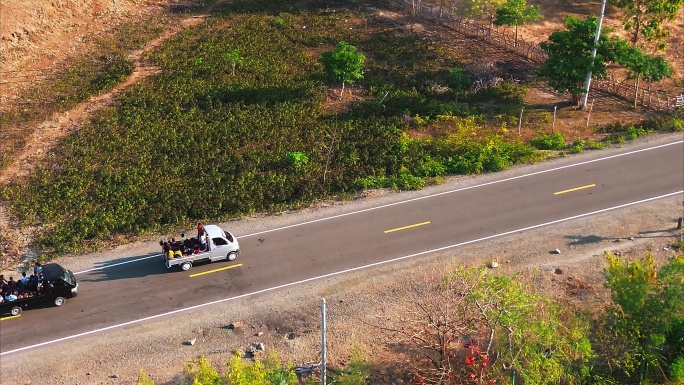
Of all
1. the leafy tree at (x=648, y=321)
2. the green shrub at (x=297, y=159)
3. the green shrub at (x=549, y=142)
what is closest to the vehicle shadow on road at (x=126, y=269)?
the green shrub at (x=297, y=159)

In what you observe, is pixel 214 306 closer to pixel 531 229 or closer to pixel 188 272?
pixel 188 272

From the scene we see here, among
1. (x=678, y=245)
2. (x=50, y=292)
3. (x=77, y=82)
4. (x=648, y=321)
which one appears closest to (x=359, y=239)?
(x=648, y=321)

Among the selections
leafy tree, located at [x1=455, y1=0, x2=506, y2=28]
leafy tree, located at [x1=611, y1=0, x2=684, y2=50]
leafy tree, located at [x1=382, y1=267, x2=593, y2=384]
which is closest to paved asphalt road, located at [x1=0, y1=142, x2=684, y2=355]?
leafy tree, located at [x1=382, y1=267, x2=593, y2=384]

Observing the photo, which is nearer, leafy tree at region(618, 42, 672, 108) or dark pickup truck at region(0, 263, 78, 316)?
dark pickup truck at region(0, 263, 78, 316)

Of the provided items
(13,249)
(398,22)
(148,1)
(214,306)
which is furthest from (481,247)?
(148,1)

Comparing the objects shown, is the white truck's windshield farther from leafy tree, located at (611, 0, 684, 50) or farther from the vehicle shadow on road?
leafy tree, located at (611, 0, 684, 50)

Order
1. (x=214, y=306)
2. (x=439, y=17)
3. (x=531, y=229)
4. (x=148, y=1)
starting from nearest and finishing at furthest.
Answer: (x=214, y=306), (x=531, y=229), (x=439, y=17), (x=148, y=1)
